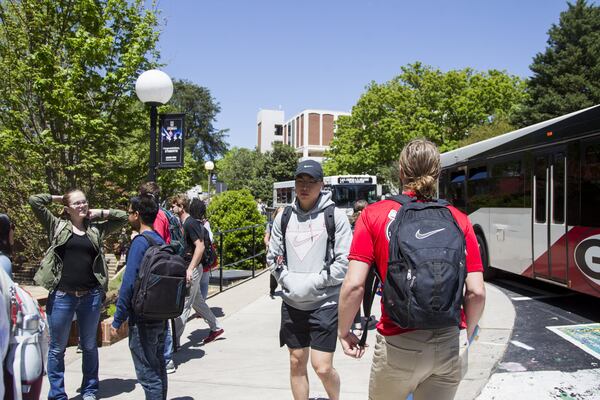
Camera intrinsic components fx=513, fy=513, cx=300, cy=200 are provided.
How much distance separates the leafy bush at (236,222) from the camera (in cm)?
1264

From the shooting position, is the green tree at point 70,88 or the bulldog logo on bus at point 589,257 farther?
the green tree at point 70,88

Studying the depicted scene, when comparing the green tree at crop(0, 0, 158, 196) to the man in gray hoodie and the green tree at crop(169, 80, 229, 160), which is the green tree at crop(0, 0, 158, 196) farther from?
the green tree at crop(169, 80, 229, 160)

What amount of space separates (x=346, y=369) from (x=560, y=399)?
6.02 ft

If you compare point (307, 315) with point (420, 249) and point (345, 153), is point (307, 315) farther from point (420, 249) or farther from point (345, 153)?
point (345, 153)

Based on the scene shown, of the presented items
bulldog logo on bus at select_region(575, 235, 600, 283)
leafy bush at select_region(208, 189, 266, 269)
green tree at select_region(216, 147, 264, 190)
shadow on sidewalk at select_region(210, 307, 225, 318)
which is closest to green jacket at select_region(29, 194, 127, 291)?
shadow on sidewalk at select_region(210, 307, 225, 318)

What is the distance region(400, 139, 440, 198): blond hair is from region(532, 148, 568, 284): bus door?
588 cm

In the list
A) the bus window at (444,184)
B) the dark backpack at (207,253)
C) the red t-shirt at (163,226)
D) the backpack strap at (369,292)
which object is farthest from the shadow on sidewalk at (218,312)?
the bus window at (444,184)

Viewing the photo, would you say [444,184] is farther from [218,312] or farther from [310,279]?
[310,279]

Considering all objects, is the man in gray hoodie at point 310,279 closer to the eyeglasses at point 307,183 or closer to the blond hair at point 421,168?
the eyeglasses at point 307,183

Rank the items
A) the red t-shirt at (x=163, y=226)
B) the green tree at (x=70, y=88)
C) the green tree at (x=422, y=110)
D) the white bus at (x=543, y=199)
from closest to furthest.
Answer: the red t-shirt at (x=163, y=226)
the white bus at (x=543, y=199)
the green tree at (x=70, y=88)
the green tree at (x=422, y=110)

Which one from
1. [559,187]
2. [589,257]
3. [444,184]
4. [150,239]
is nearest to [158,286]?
[150,239]

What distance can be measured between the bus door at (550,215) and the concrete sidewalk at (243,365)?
1.10 m

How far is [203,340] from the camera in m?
6.05

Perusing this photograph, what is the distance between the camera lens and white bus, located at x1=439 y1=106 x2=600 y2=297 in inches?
271
